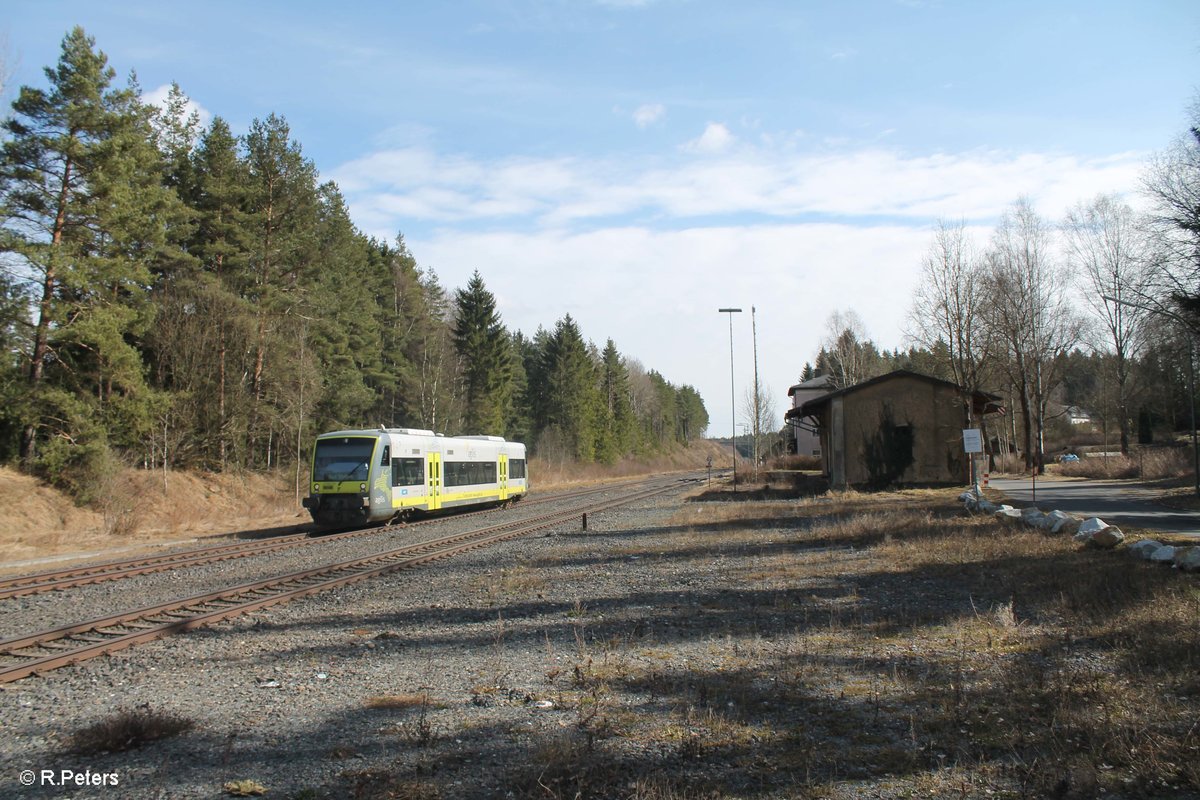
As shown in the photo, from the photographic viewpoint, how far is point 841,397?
32938mm

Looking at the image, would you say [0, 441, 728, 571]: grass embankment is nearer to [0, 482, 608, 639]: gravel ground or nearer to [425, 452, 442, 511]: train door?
[0, 482, 608, 639]: gravel ground

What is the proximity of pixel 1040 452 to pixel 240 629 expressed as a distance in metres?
42.3

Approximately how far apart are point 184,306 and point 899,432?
94.6 ft

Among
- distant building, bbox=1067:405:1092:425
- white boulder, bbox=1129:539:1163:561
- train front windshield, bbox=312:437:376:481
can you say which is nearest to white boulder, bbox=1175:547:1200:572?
white boulder, bbox=1129:539:1163:561

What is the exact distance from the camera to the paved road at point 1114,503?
1683 cm

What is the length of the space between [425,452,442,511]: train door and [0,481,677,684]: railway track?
335 inches

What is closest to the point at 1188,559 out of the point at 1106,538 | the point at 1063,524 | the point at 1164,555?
the point at 1164,555

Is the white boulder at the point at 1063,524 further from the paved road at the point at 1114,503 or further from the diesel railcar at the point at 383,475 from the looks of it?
the diesel railcar at the point at 383,475

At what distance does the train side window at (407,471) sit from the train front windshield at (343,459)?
3.20 feet

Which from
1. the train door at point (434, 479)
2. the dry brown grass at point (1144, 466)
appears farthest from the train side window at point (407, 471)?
the dry brown grass at point (1144, 466)

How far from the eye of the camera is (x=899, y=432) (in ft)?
106

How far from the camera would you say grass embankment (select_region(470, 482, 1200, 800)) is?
4.60 meters

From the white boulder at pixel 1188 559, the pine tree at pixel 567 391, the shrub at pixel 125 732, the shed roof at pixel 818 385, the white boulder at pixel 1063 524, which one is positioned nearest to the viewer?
the shrub at pixel 125 732

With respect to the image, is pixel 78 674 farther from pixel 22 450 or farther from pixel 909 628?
pixel 22 450
